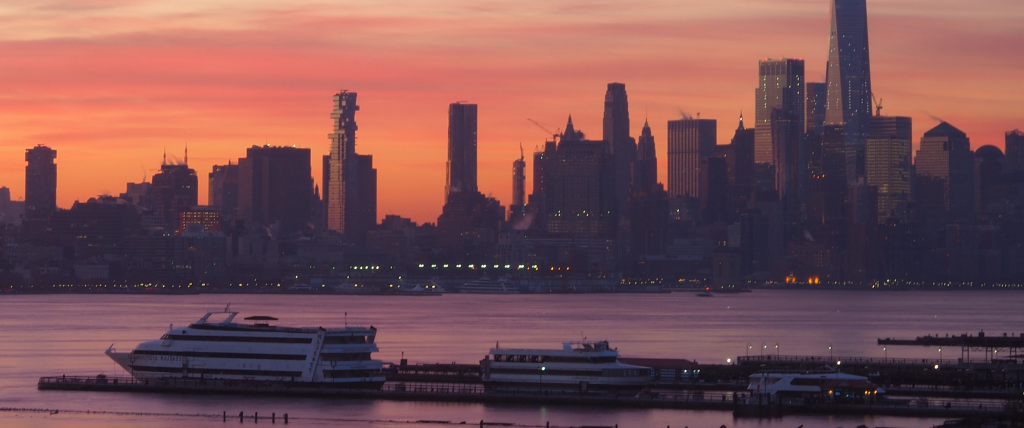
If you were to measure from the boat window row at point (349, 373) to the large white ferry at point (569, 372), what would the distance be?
4726 millimetres

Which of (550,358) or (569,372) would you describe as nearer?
(569,372)

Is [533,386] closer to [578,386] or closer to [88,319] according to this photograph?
[578,386]

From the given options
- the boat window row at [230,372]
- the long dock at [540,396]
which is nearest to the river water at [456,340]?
the long dock at [540,396]

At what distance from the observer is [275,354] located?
67625mm

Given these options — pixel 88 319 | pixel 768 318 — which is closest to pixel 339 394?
pixel 88 319

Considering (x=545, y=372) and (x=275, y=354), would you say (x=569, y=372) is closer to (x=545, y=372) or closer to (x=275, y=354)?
(x=545, y=372)

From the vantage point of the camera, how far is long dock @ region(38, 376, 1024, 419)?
6184 cm

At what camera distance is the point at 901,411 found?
202ft

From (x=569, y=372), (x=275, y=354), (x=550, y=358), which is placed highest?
(x=275, y=354)

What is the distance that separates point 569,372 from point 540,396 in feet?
4.91

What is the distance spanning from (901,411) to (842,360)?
79.0 feet

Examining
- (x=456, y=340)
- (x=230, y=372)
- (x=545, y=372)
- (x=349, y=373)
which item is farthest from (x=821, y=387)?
(x=456, y=340)

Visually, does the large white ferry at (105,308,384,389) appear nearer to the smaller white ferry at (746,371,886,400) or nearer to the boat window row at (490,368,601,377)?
the boat window row at (490,368,601,377)

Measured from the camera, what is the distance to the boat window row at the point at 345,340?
67250mm
